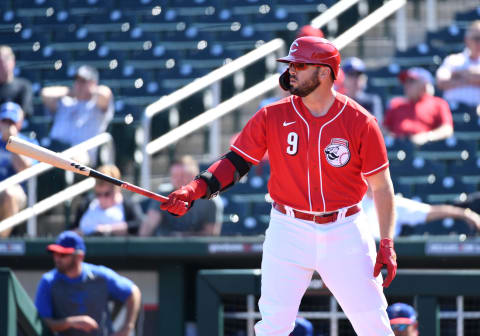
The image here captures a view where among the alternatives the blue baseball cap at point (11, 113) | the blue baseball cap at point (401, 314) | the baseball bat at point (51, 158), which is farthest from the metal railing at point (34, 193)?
the blue baseball cap at point (401, 314)

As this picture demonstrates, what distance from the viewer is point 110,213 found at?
22.8 feet

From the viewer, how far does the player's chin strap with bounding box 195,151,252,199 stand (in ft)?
14.4

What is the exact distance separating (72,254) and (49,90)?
2.83 metres

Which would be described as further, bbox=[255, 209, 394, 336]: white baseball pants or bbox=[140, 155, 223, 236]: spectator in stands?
bbox=[140, 155, 223, 236]: spectator in stands

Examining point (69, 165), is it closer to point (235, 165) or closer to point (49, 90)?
point (235, 165)

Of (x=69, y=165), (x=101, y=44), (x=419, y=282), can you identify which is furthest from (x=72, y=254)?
(x=101, y=44)

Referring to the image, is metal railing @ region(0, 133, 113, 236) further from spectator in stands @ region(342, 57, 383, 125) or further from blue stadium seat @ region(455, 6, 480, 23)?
blue stadium seat @ region(455, 6, 480, 23)

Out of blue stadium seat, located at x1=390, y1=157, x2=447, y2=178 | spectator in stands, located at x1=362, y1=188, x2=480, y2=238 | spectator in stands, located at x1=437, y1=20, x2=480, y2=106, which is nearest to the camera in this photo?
spectator in stands, located at x1=362, y1=188, x2=480, y2=238

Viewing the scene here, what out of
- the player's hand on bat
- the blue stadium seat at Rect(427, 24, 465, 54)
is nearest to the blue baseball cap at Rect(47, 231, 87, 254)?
the player's hand on bat

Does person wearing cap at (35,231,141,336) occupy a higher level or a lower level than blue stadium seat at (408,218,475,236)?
lower

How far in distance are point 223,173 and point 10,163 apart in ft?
11.6

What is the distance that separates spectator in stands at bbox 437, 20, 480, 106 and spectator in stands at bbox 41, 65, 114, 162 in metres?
2.74

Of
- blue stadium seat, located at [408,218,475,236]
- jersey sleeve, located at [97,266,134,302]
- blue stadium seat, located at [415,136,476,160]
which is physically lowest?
jersey sleeve, located at [97,266,134,302]

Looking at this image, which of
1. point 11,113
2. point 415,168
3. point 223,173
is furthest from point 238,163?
point 11,113
